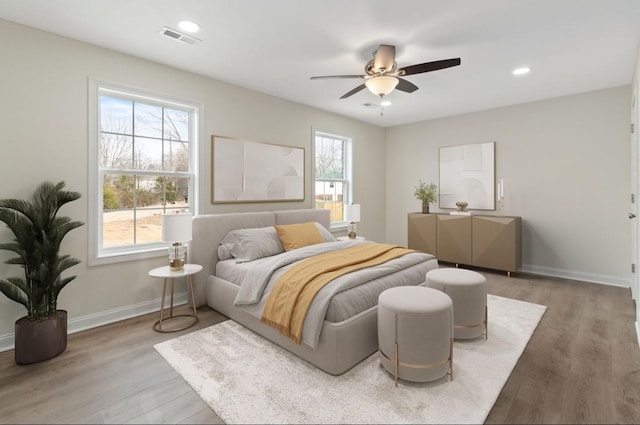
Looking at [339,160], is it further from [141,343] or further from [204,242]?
[141,343]

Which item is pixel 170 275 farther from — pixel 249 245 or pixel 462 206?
pixel 462 206

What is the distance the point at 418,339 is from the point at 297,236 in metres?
2.14

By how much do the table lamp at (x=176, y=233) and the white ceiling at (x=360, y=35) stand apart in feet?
5.52

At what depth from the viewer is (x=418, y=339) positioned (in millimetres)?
1998

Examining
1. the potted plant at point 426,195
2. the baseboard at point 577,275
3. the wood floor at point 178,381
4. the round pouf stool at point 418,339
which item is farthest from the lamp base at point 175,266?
the baseboard at point 577,275

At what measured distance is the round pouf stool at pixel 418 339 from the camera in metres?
2.00

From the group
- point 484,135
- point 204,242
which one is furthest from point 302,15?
point 484,135

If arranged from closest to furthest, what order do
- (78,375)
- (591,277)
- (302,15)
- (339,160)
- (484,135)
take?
(78,375) < (302,15) < (591,277) < (484,135) < (339,160)

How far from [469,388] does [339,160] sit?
438cm

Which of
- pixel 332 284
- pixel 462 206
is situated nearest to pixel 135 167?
pixel 332 284

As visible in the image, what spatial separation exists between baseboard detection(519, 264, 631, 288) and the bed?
2596 millimetres

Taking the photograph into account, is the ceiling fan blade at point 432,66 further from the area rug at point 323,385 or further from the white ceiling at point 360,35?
the area rug at point 323,385

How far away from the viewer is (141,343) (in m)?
2.68

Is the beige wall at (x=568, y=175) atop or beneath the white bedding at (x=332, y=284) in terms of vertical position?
atop
